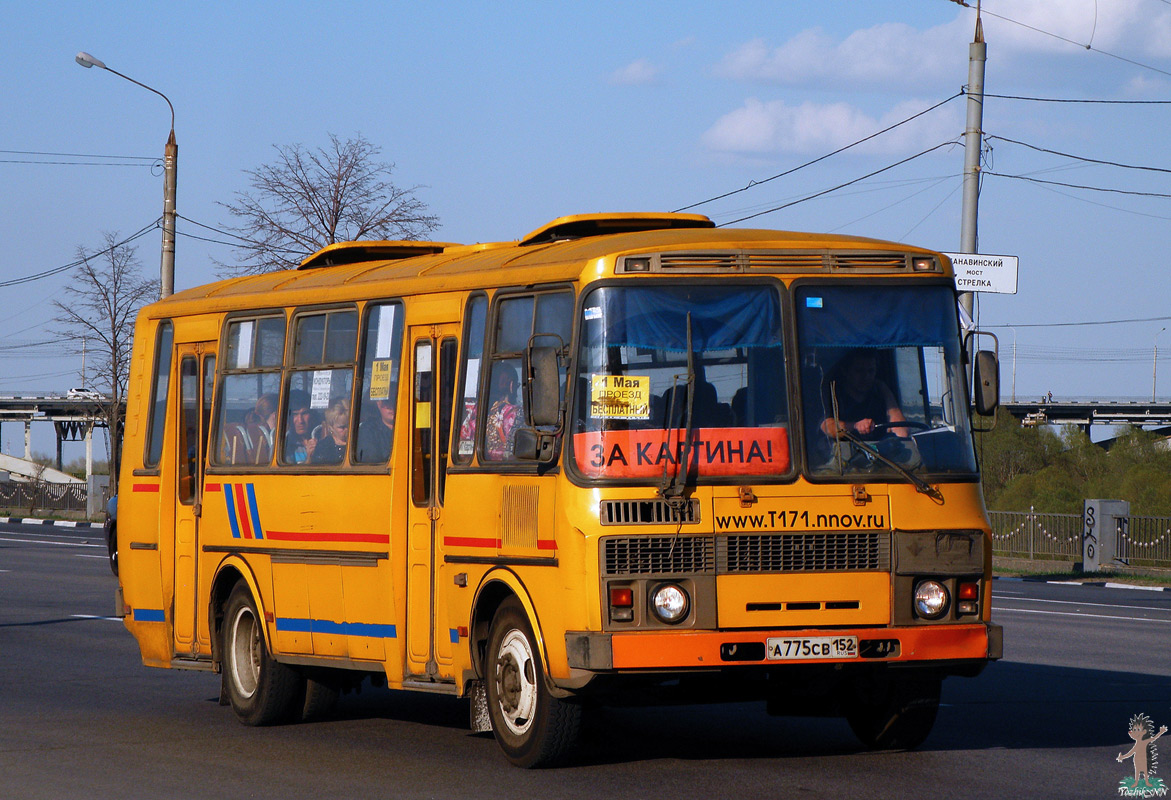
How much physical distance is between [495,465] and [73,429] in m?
124

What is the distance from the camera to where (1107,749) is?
9.55 meters

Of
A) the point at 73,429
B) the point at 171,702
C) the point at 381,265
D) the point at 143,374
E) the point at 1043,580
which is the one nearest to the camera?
the point at 381,265

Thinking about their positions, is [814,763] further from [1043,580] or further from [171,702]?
[1043,580]

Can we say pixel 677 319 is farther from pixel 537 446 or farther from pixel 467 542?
pixel 467 542

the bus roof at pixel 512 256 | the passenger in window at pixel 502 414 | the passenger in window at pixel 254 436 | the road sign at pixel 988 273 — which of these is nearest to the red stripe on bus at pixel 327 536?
the passenger in window at pixel 254 436

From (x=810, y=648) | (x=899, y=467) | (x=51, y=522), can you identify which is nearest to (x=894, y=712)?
(x=810, y=648)

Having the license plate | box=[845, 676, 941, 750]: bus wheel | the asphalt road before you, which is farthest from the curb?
the license plate

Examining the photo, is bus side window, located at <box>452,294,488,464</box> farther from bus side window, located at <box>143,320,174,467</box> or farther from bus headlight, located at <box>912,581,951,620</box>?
bus side window, located at <box>143,320,174,467</box>

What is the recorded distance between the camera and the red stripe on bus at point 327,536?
10.1 meters

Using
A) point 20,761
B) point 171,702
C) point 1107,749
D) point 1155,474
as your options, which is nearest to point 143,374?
point 171,702

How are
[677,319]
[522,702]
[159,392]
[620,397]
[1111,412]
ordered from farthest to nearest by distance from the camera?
[1111,412], [159,392], [522,702], [677,319], [620,397]

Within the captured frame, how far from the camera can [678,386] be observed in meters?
8.45

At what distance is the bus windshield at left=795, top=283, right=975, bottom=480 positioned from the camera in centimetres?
860

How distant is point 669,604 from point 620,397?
1047 mm
